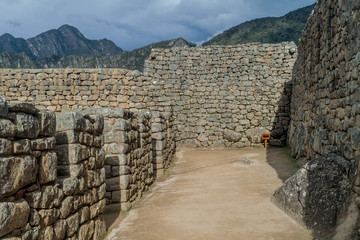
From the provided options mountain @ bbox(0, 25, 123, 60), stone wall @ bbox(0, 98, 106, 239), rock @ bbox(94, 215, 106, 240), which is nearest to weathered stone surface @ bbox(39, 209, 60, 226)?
stone wall @ bbox(0, 98, 106, 239)

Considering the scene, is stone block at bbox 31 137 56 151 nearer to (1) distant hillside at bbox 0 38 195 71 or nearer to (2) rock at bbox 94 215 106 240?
(2) rock at bbox 94 215 106 240

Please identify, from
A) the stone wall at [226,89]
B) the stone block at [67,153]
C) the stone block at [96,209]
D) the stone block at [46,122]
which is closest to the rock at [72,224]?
the stone block at [96,209]

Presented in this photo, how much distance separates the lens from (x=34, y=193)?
9.04ft

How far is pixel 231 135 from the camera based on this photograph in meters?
14.7

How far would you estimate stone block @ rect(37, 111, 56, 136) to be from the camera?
2922 mm

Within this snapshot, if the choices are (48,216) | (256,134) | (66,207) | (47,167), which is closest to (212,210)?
(66,207)

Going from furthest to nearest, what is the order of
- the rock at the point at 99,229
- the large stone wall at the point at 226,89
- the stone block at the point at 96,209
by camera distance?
1. the large stone wall at the point at 226,89
2. the rock at the point at 99,229
3. the stone block at the point at 96,209

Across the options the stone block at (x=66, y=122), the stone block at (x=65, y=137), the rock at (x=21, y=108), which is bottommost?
the stone block at (x=65, y=137)

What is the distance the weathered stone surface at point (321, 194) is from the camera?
4227 millimetres

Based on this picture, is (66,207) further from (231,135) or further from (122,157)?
(231,135)

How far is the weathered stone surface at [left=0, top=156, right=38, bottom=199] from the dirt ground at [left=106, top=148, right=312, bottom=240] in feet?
7.42

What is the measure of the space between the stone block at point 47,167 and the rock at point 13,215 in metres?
0.39

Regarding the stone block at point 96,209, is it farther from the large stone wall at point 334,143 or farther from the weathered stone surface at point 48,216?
the large stone wall at point 334,143

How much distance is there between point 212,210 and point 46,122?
364 centimetres
